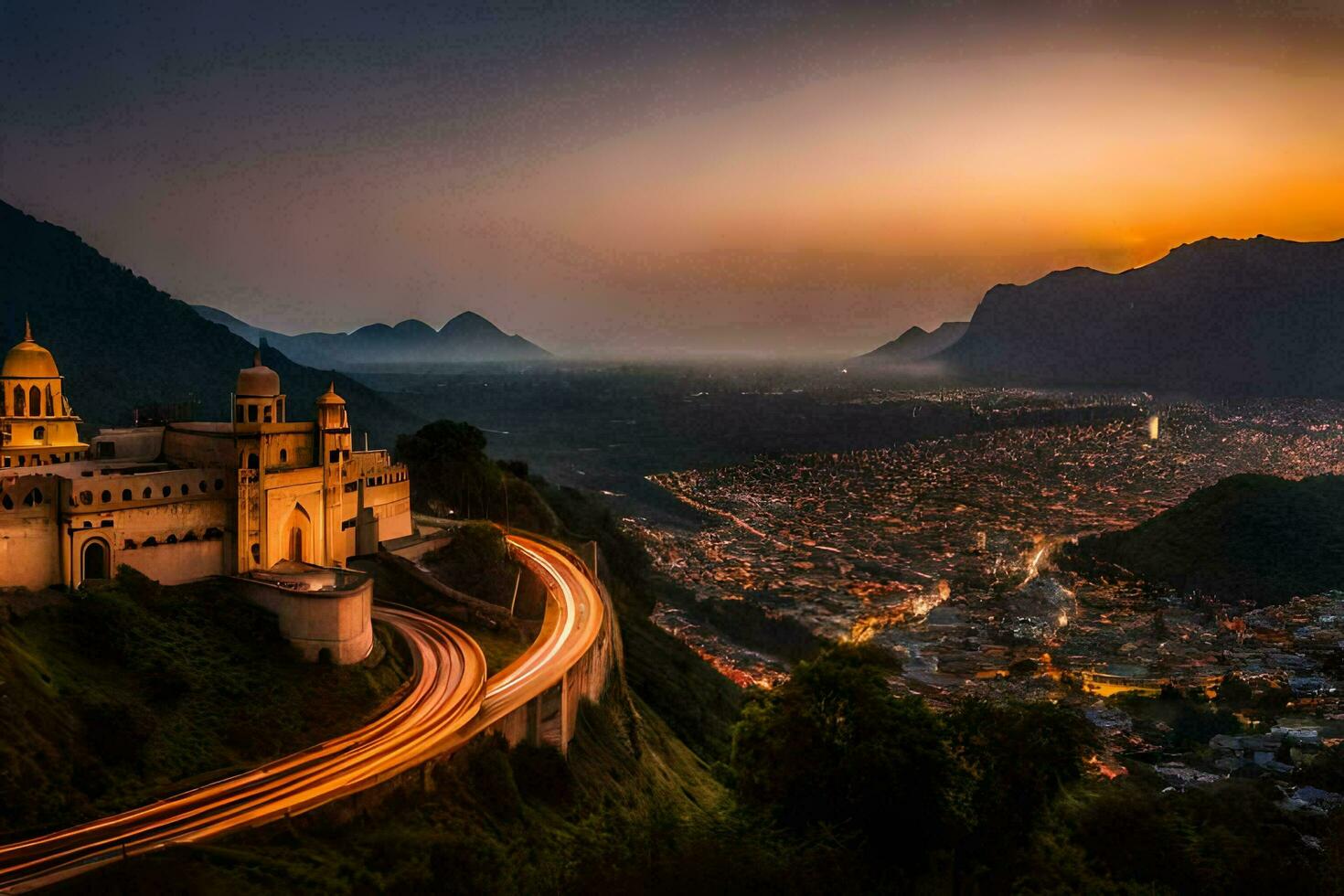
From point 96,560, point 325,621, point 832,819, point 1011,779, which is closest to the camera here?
point 832,819

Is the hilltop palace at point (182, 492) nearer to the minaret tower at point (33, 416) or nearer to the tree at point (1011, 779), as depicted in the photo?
the minaret tower at point (33, 416)

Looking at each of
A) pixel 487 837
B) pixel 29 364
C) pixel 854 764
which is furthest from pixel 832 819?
pixel 29 364

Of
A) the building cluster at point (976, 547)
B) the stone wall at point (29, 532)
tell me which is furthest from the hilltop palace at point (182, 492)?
the building cluster at point (976, 547)

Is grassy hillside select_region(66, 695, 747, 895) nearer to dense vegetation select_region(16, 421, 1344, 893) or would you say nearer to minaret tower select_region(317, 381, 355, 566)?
dense vegetation select_region(16, 421, 1344, 893)

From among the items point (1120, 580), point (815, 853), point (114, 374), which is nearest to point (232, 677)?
point (815, 853)

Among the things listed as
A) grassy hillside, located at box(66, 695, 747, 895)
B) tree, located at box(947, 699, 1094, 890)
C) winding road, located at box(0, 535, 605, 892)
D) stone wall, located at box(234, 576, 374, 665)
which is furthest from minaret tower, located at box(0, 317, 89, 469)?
tree, located at box(947, 699, 1094, 890)

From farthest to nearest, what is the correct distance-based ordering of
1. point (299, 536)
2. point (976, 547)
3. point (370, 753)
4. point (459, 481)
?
point (976, 547), point (459, 481), point (299, 536), point (370, 753)

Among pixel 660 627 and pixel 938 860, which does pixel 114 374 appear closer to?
pixel 660 627

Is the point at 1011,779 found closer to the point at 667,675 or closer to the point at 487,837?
the point at 487,837
